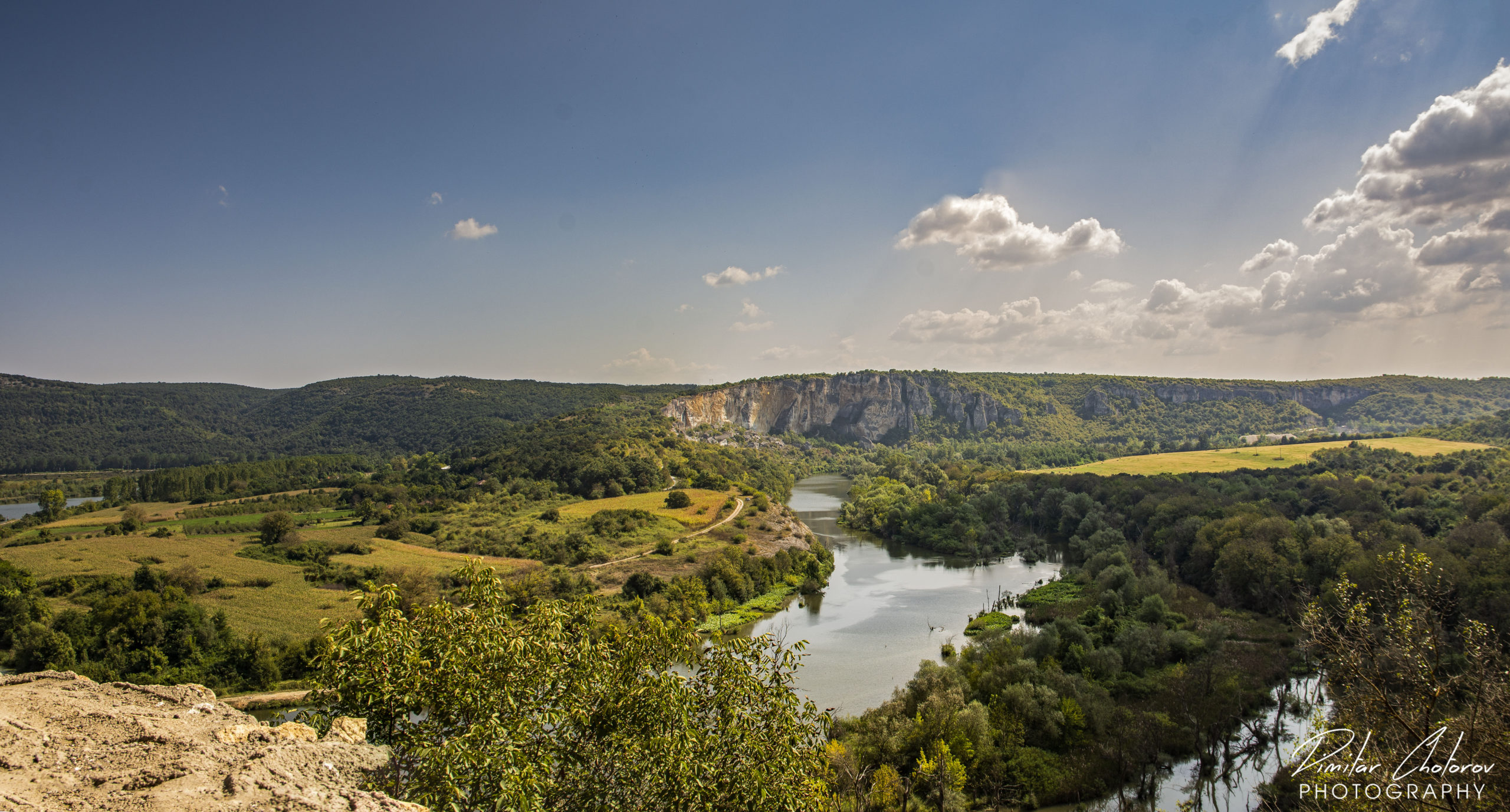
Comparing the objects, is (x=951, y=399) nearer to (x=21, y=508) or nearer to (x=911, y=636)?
(x=911, y=636)

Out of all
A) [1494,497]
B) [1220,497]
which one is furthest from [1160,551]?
[1494,497]

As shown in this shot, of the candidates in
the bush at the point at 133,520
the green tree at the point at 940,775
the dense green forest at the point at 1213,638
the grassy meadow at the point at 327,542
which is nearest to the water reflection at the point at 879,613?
the dense green forest at the point at 1213,638

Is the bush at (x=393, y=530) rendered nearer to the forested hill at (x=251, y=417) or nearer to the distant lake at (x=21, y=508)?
the distant lake at (x=21, y=508)

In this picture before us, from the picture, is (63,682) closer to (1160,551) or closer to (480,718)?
(480,718)

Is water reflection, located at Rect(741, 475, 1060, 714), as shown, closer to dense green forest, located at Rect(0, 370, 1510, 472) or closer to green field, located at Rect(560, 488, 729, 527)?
green field, located at Rect(560, 488, 729, 527)

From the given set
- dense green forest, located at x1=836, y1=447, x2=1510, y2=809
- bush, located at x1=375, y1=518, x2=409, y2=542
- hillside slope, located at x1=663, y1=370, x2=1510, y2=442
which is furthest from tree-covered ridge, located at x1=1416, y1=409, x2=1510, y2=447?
bush, located at x1=375, y1=518, x2=409, y2=542

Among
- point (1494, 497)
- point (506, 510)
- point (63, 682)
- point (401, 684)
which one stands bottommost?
point (506, 510)
